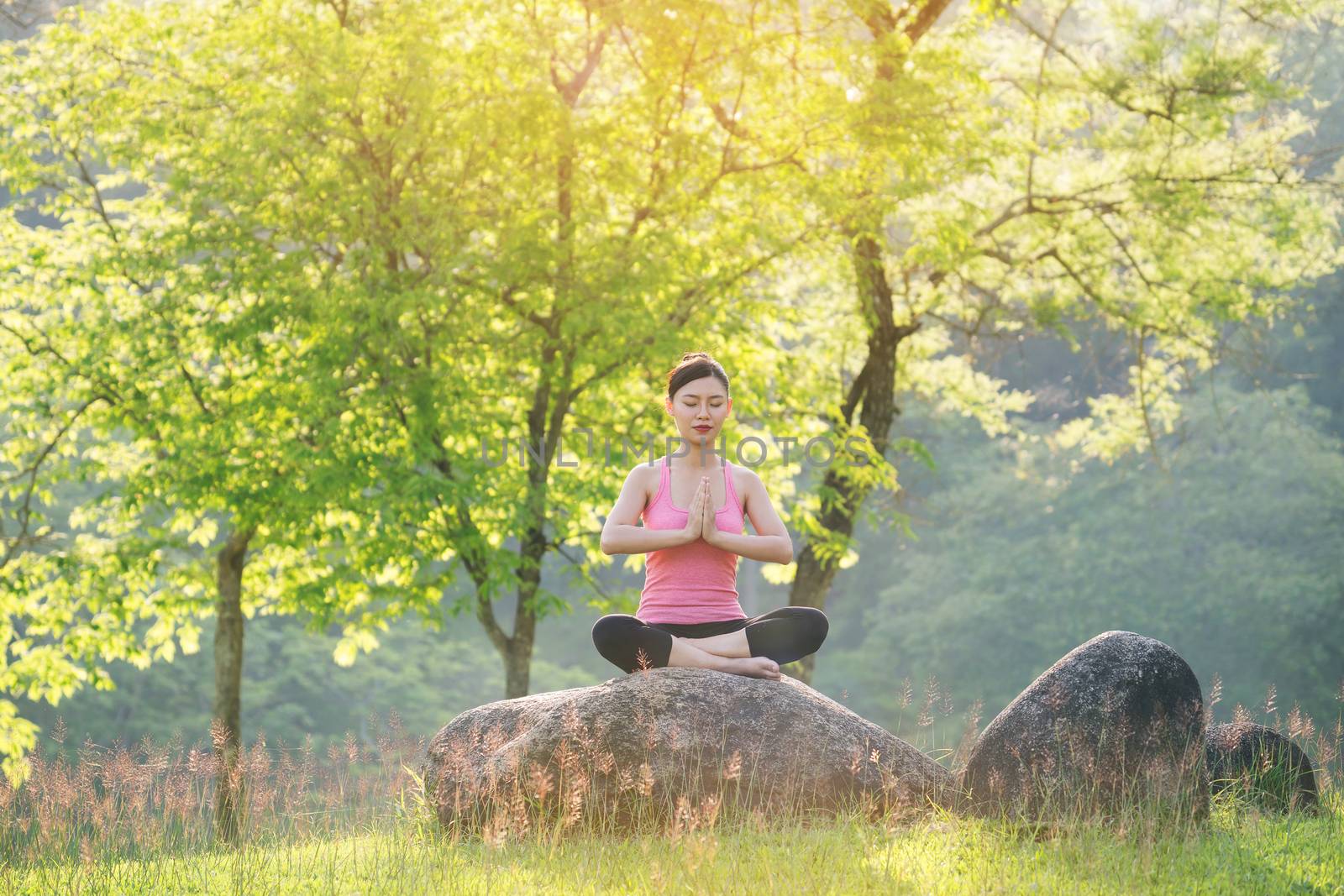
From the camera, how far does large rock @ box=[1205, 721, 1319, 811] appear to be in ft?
19.3

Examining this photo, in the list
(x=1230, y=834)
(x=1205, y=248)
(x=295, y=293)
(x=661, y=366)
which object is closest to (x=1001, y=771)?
(x=1230, y=834)

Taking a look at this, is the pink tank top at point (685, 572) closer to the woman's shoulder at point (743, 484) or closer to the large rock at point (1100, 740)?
the woman's shoulder at point (743, 484)

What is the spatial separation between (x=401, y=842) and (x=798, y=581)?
355 inches

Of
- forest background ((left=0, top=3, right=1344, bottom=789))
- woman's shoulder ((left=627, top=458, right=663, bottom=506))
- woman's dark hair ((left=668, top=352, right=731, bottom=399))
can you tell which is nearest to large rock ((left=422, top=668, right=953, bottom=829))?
forest background ((left=0, top=3, right=1344, bottom=789))

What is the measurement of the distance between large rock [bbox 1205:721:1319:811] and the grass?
19 cm

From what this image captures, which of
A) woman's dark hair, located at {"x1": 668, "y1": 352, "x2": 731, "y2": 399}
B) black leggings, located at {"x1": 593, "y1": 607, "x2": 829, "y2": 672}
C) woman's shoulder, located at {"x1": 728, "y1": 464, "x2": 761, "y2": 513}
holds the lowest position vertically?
black leggings, located at {"x1": 593, "y1": 607, "x2": 829, "y2": 672}

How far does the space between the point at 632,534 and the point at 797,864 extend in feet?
5.54

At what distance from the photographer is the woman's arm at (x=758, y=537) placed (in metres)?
5.58

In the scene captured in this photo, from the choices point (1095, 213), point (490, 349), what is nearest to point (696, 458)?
point (490, 349)

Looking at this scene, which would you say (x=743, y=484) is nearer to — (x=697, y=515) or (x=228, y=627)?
(x=697, y=515)

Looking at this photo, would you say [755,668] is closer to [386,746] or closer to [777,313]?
[386,746]

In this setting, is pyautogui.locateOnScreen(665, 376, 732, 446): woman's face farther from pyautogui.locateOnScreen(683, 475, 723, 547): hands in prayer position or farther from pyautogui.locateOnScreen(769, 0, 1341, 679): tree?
pyautogui.locateOnScreen(769, 0, 1341, 679): tree

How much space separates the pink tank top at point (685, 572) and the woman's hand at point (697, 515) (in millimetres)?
154

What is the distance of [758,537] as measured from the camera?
566cm
